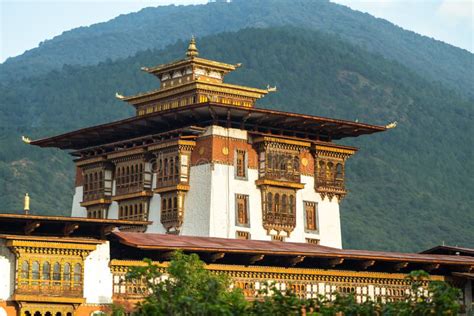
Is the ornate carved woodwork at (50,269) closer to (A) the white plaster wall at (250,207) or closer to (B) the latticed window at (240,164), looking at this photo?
(A) the white plaster wall at (250,207)

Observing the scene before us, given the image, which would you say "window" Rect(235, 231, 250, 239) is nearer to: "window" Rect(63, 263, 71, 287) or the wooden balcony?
the wooden balcony

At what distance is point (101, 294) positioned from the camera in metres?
48.1

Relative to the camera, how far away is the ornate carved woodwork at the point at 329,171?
68.6 meters

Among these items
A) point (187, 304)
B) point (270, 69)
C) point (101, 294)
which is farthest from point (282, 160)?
point (270, 69)

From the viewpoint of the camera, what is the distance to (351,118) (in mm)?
175000

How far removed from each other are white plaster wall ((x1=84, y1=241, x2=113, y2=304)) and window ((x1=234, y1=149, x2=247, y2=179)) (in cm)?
1752

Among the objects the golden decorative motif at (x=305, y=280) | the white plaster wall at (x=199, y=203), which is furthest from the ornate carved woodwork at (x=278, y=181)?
the golden decorative motif at (x=305, y=280)

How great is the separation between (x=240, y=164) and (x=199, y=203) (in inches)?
112

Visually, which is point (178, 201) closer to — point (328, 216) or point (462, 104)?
point (328, 216)

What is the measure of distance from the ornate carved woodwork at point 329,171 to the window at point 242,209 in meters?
4.74

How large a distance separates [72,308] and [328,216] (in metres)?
23.4

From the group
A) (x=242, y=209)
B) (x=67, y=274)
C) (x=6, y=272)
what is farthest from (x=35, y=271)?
(x=242, y=209)

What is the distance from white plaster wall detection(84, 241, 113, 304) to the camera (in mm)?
47875

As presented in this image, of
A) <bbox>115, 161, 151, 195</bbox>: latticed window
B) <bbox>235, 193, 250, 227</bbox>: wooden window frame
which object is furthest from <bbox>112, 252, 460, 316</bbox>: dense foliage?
<bbox>115, 161, 151, 195</bbox>: latticed window
